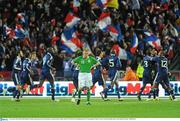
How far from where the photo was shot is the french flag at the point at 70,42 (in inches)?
1464

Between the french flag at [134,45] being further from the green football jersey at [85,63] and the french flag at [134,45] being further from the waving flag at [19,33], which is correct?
the green football jersey at [85,63]

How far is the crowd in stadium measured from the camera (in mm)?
36219

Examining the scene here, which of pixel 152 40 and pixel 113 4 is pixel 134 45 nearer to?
pixel 152 40

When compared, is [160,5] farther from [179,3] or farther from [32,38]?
[32,38]

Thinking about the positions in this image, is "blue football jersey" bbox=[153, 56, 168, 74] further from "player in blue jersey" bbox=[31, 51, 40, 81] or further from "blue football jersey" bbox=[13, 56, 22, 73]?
"player in blue jersey" bbox=[31, 51, 40, 81]

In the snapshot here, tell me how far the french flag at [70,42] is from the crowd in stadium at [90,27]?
1.3 inches

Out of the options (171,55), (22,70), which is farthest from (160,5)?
(22,70)

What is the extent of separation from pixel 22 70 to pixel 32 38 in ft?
21.1

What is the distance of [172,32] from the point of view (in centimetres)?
3875

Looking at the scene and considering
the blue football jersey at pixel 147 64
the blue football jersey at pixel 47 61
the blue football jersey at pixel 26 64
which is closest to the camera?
the blue football jersey at pixel 47 61

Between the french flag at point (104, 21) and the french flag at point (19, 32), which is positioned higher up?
the french flag at point (104, 21)

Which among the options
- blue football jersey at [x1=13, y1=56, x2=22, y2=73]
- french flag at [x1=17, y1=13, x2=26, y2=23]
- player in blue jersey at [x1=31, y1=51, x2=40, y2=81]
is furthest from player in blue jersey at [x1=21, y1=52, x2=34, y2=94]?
french flag at [x1=17, y1=13, x2=26, y2=23]

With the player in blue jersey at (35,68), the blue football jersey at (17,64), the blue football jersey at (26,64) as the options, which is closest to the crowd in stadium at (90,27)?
the player in blue jersey at (35,68)

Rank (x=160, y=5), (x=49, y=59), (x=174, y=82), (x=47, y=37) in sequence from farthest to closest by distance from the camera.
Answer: (x=160, y=5), (x=47, y=37), (x=174, y=82), (x=49, y=59)
